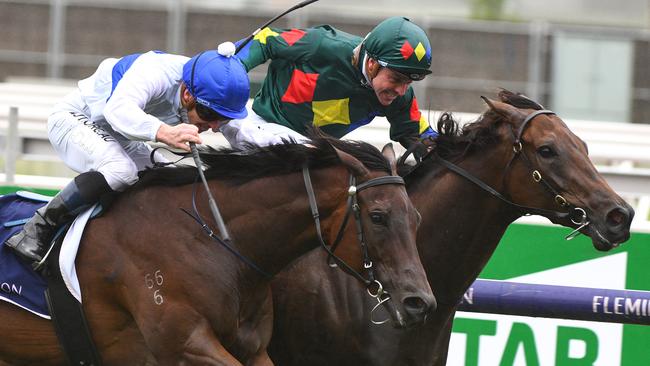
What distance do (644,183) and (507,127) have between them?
1876 millimetres

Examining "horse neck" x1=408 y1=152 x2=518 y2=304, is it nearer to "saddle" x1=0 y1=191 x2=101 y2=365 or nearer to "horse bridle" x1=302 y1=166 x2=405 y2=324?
"horse bridle" x1=302 y1=166 x2=405 y2=324

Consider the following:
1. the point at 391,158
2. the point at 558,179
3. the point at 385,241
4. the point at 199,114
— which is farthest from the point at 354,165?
the point at 558,179

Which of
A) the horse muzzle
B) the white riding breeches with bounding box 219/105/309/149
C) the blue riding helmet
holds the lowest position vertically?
the horse muzzle

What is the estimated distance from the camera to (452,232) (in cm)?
478

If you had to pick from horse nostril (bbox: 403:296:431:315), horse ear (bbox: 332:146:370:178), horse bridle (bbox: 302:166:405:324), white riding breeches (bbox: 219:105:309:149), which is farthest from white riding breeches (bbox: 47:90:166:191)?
horse nostril (bbox: 403:296:431:315)

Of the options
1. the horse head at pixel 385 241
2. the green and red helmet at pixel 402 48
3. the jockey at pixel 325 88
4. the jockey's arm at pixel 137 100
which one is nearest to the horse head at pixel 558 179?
the green and red helmet at pixel 402 48

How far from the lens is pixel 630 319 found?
5289 mm

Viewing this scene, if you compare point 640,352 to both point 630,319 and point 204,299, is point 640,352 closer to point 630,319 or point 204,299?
point 630,319

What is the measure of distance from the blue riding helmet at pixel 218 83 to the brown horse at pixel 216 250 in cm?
20

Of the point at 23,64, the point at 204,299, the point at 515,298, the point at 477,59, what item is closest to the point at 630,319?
the point at 515,298

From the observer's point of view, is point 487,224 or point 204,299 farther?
point 487,224

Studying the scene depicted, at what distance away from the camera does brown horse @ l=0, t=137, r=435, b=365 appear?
4.15m

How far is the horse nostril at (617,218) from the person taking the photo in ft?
14.9

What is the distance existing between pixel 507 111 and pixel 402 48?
49 cm
